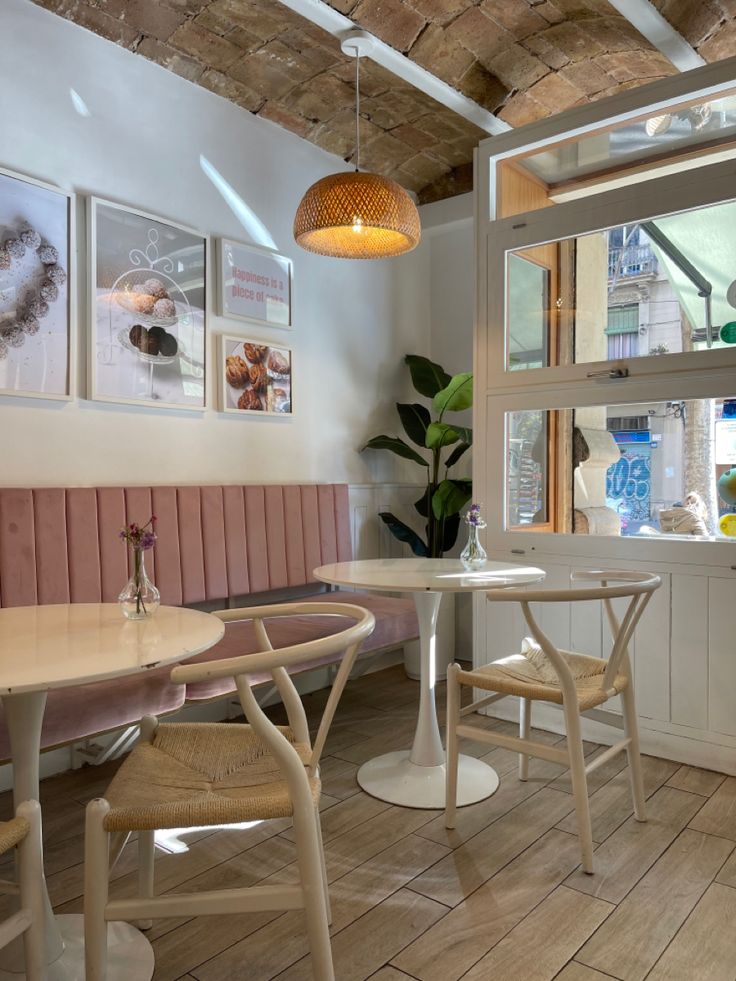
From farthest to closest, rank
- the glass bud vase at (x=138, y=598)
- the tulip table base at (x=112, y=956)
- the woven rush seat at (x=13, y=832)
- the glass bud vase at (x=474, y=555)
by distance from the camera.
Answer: the glass bud vase at (x=474, y=555) < the glass bud vase at (x=138, y=598) < the tulip table base at (x=112, y=956) < the woven rush seat at (x=13, y=832)

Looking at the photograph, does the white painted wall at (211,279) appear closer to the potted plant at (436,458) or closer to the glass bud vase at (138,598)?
the potted plant at (436,458)

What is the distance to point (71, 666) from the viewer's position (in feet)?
4.42

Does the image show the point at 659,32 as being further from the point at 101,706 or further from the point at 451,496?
the point at 101,706

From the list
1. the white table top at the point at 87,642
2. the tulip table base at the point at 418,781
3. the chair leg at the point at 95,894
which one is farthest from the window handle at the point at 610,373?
the chair leg at the point at 95,894

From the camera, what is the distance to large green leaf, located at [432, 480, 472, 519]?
4176 millimetres

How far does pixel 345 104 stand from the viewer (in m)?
3.81

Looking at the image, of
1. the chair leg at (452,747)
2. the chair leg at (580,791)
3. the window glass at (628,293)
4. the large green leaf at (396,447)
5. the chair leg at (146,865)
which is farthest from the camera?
the large green leaf at (396,447)

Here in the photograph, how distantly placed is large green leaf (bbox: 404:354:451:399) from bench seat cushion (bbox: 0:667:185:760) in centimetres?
260

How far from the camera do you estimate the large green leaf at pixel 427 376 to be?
4.50 meters

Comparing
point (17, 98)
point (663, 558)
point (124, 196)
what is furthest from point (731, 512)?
point (17, 98)

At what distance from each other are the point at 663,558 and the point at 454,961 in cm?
182

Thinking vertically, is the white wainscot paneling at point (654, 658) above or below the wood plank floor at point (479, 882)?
above

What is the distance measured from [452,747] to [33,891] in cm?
134

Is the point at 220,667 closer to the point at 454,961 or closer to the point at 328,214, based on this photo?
the point at 454,961
